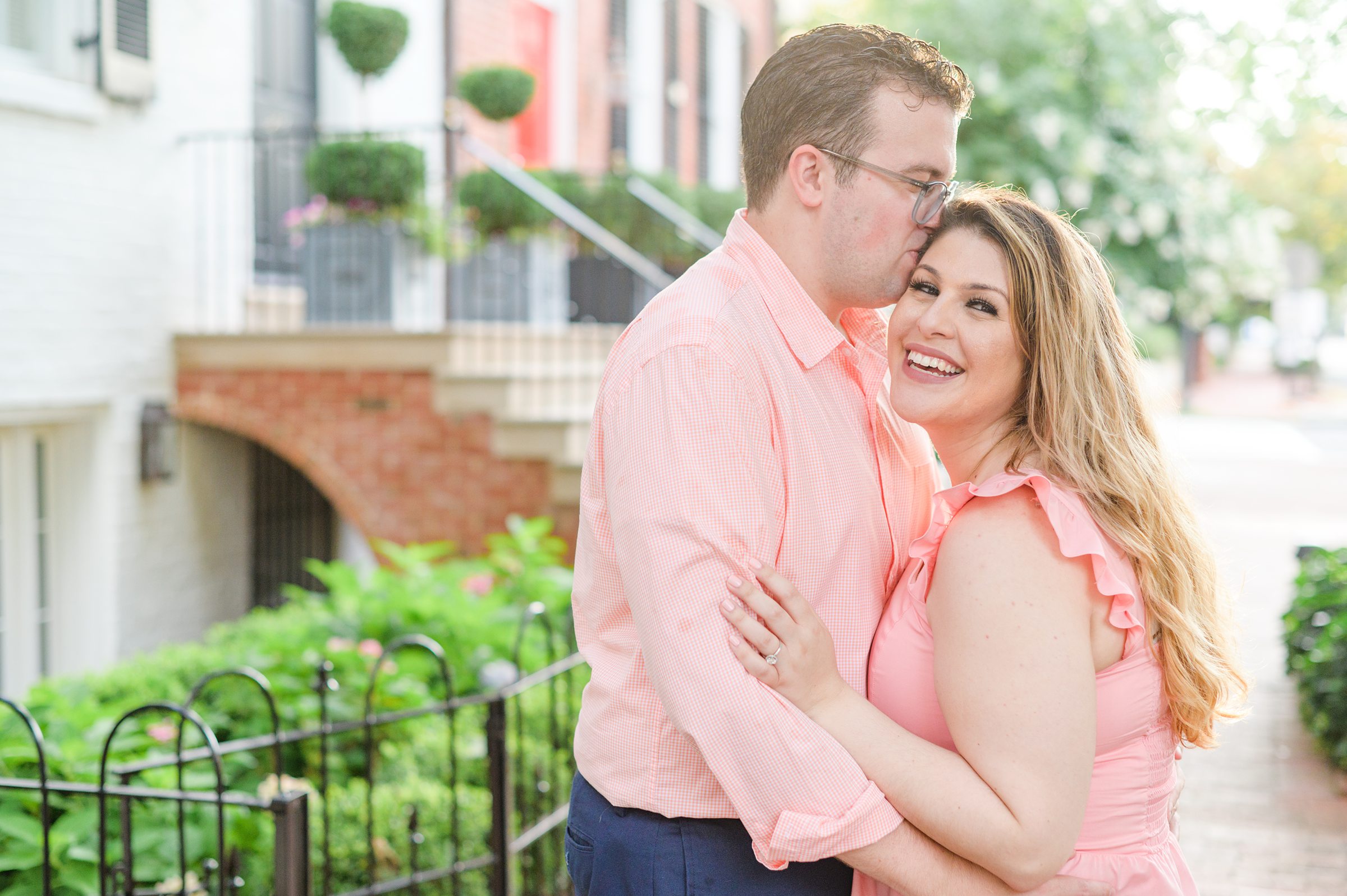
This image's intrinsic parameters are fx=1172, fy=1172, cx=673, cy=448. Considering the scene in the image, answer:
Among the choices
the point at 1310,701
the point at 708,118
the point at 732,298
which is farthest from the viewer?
the point at 708,118

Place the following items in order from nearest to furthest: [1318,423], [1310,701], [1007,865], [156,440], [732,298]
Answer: [1007,865] → [732,298] → [1310,701] → [156,440] → [1318,423]

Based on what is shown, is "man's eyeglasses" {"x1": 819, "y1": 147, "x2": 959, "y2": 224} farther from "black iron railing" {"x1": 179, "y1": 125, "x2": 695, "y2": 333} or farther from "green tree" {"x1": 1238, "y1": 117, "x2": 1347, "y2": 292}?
"green tree" {"x1": 1238, "y1": 117, "x2": 1347, "y2": 292}

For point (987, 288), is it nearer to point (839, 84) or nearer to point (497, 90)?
point (839, 84)

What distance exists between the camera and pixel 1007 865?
5.36ft

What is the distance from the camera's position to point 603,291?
29.0ft

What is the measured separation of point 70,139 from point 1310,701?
665 cm

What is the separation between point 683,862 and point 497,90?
738cm

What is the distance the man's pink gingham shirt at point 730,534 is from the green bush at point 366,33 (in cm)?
603

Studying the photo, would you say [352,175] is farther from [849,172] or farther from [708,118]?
[708,118]

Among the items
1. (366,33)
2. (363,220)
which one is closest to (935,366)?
(363,220)

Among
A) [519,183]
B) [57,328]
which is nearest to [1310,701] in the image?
[519,183]

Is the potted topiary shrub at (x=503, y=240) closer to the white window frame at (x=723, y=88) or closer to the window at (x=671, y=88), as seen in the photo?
the window at (x=671, y=88)

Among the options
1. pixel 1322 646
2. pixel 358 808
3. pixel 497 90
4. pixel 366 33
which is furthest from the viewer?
pixel 497 90

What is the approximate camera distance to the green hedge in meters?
3.26
